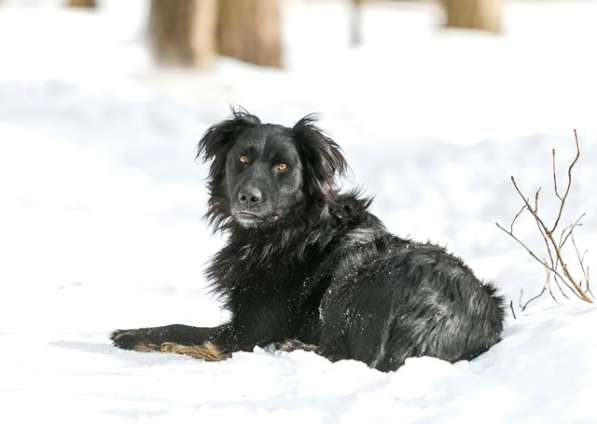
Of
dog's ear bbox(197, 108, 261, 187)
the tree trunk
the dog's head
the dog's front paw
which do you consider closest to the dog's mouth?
the dog's head

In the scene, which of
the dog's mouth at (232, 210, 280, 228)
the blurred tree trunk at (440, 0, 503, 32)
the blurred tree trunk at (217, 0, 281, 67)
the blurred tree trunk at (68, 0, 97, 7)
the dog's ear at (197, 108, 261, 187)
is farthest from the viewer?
the blurred tree trunk at (68, 0, 97, 7)

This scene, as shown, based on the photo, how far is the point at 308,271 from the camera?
231 inches

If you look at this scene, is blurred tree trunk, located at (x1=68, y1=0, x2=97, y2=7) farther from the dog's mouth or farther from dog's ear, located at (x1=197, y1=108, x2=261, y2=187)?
the dog's mouth

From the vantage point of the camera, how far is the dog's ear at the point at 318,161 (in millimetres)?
5988

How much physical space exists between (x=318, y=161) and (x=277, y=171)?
0.27 m

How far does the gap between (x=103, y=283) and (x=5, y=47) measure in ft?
34.6

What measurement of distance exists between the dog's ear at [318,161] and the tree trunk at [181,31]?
9.39 metres

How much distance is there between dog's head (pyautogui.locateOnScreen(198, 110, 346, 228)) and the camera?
5.88 metres

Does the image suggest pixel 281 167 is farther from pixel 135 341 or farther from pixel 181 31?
pixel 181 31

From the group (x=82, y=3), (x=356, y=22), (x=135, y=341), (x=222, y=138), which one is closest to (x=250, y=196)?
(x=222, y=138)

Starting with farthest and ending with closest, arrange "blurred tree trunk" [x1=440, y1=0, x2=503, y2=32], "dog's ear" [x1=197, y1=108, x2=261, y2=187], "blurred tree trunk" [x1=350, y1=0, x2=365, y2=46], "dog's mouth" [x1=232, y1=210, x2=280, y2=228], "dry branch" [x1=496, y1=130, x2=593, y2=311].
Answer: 1. "blurred tree trunk" [x1=350, y1=0, x2=365, y2=46]
2. "blurred tree trunk" [x1=440, y1=0, x2=503, y2=32]
3. "dog's ear" [x1=197, y1=108, x2=261, y2=187]
4. "dog's mouth" [x1=232, y1=210, x2=280, y2=228]
5. "dry branch" [x1=496, y1=130, x2=593, y2=311]

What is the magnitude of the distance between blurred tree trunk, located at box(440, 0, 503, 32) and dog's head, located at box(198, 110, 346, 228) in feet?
52.7

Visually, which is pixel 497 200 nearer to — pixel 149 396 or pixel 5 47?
pixel 149 396

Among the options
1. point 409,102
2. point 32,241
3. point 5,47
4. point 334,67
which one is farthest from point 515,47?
point 32,241
